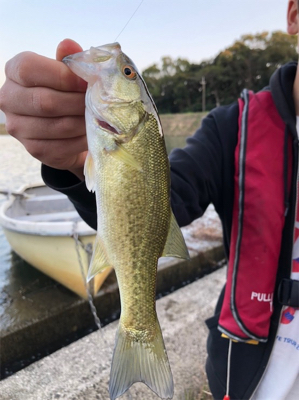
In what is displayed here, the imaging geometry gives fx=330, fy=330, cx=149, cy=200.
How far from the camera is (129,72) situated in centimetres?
98

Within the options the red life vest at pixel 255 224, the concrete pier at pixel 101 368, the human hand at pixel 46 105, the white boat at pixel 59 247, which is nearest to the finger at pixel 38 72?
the human hand at pixel 46 105

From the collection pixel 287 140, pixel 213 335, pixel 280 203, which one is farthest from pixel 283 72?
pixel 213 335

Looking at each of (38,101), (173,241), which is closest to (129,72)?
(38,101)

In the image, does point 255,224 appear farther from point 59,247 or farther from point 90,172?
point 59,247

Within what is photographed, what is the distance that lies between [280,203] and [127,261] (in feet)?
2.67

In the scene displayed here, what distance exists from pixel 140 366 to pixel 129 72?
2.87ft

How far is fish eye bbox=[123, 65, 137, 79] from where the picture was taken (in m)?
0.97

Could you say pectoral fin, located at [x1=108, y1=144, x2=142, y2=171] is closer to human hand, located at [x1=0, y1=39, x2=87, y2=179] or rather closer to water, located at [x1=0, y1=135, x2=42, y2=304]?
human hand, located at [x1=0, y1=39, x2=87, y2=179]

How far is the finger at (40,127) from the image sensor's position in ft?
3.07

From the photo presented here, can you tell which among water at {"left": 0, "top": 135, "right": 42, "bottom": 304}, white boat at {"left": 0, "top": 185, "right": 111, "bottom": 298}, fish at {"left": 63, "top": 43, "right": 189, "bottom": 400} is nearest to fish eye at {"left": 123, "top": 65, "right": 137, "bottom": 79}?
fish at {"left": 63, "top": 43, "right": 189, "bottom": 400}

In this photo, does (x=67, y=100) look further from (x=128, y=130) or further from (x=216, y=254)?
(x=216, y=254)

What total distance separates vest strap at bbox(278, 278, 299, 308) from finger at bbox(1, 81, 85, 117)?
114 centimetres

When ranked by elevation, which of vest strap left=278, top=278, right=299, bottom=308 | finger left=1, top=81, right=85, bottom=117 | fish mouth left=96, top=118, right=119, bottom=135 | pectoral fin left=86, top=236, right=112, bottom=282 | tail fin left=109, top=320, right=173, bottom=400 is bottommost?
vest strap left=278, top=278, right=299, bottom=308

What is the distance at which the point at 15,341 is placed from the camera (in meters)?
3.01
